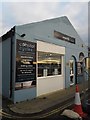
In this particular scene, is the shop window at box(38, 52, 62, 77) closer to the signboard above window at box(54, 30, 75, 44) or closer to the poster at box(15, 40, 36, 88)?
the poster at box(15, 40, 36, 88)

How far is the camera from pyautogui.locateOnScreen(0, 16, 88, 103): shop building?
9.85 metres

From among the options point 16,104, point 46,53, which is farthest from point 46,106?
point 46,53

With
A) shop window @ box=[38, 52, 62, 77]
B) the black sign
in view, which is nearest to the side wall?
the black sign

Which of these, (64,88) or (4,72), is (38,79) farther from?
(64,88)

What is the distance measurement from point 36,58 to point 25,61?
102 cm

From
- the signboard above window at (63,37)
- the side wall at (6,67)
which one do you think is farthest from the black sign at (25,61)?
the signboard above window at (63,37)

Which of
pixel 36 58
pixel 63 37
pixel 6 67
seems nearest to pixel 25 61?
pixel 36 58

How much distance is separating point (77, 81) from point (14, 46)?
9.55m

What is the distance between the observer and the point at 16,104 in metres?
9.30

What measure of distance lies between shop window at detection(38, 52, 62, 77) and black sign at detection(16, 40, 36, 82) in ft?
3.70

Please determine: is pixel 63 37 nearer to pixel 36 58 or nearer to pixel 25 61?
pixel 36 58

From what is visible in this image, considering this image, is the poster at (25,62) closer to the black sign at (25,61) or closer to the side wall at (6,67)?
the black sign at (25,61)

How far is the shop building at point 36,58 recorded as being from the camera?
32.3ft

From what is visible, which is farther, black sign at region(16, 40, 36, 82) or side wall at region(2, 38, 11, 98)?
side wall at region(2, 38, 11, 98)
